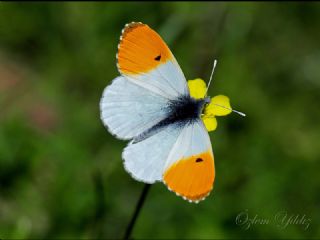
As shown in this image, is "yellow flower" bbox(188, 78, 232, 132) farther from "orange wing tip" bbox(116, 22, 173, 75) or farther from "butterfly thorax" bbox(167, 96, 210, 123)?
"orange wing tip" bbox(116, 22, 173, 75)

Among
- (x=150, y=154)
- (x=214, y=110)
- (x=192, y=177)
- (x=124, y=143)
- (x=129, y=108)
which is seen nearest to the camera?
(x=192, y=177)

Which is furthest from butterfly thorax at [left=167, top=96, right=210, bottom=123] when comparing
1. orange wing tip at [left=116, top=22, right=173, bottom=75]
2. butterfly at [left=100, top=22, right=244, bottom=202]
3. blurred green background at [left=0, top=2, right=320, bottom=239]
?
blurred green background at [left=0, top=2, right=320, bottom=239]

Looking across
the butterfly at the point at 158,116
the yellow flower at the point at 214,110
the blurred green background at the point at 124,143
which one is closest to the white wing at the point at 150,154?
the butterfly at the point at 158,116

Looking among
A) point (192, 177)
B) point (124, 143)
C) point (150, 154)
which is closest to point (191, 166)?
point (192, 177)

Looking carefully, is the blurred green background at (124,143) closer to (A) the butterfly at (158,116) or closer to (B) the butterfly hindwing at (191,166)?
(A) the butterfly at (158,116)

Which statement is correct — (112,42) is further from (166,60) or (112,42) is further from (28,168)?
(166,60)

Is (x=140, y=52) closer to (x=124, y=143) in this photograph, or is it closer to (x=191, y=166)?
(x=191, y=166)

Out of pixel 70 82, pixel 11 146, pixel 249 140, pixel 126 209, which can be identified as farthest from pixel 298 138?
pixel 11 146
